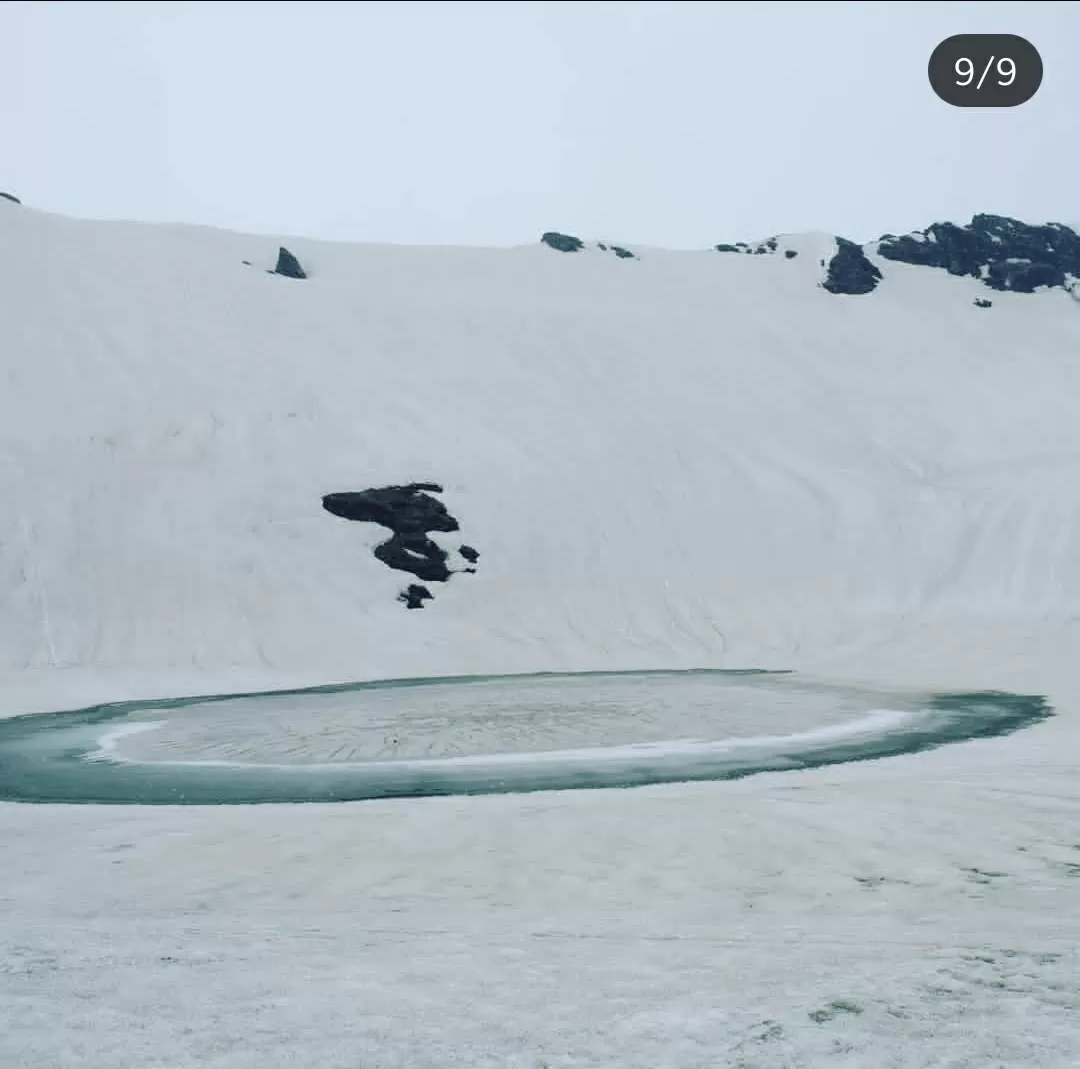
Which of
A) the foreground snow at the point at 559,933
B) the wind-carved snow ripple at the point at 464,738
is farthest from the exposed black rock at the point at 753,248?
the foreground snow at the point at 559,933

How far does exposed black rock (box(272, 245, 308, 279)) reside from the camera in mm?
51034

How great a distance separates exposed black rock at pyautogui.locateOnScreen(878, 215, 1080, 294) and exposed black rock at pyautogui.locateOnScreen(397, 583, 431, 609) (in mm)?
49338

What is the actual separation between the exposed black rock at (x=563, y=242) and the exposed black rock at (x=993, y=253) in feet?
65.6

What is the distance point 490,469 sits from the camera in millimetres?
34375

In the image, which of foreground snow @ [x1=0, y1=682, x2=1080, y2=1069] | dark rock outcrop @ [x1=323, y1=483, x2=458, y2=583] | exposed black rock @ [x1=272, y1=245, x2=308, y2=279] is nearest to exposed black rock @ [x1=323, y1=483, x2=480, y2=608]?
dark rock outcrop @ [x1=323, y1=483, x2=458, y2=583]

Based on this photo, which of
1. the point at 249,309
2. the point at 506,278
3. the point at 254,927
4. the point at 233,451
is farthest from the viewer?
the point at 506,278

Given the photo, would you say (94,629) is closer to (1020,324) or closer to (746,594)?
(746,594)

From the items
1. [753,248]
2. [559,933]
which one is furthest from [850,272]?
[559,933]

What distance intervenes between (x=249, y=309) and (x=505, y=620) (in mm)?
23066

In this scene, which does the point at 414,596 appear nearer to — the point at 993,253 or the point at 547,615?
the point at 547,615

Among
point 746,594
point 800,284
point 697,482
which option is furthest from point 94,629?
point 800,284

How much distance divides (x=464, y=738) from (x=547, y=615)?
15.7 m

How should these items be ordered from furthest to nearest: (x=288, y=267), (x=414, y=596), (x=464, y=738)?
(x=288, y=267)
(x=414, y=596)
(x=464, y=738)

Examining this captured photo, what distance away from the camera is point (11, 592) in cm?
2570
